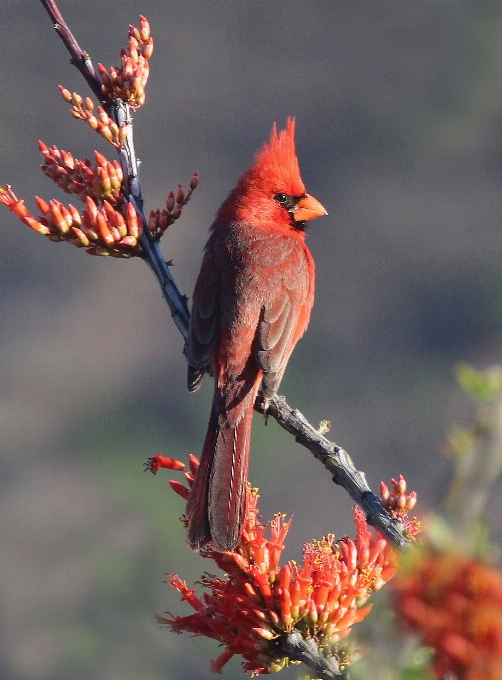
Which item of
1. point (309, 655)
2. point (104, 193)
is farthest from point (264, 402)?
point (309, 655)

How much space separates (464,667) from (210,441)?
2.01 metres

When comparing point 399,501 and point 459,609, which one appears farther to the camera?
point 399,501

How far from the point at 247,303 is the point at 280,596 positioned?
149 cm

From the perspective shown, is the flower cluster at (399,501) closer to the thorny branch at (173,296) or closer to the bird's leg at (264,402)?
the thorny branch at (173,296)

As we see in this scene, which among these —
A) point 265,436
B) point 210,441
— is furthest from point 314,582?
point 265,436

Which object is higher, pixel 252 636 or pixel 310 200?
pixel 310 200

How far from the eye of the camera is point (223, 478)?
96.0 inches

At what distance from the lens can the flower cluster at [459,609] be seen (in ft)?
2.18

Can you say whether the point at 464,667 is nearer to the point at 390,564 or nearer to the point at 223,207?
the point at 390,564

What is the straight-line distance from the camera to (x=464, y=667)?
70 centimetres

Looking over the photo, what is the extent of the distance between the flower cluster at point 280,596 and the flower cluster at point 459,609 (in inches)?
33.9

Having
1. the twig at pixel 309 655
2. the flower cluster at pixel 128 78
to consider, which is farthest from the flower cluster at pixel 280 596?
the flower cluster at pixel 128 78

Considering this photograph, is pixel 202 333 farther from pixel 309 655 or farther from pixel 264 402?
pixel 309 655

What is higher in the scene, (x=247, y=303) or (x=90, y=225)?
(x=247, y=303)
